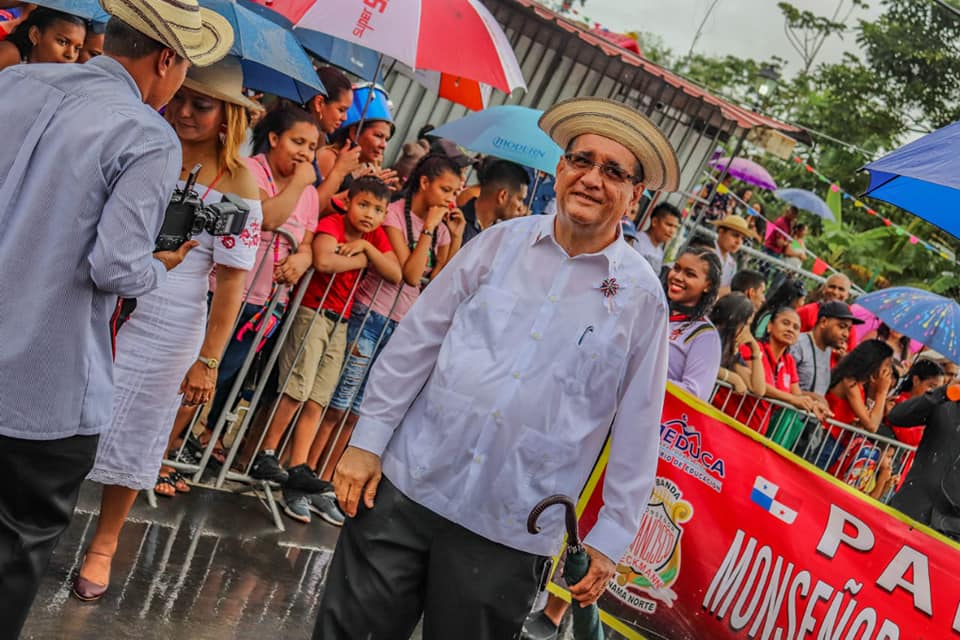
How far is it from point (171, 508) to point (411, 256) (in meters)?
2.14

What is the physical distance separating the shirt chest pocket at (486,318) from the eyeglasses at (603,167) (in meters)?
0.47

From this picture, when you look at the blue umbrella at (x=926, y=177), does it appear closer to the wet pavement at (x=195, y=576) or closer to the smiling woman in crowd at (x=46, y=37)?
the wet pavement at (x=195, y=576)

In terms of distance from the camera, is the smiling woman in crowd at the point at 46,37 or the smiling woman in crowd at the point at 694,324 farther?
the smiling woman in crowd at the point at 46,37

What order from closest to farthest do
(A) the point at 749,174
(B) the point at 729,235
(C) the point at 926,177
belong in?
1. (C) the point at 926,177
2. (B) the point at 729,235
3. (A) the point at 749,174

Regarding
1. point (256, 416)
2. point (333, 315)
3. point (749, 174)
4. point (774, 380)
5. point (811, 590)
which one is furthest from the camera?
point (749, 174)

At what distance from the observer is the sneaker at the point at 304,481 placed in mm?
5906

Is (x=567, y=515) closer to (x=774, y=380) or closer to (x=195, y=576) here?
(x=195, y=576)

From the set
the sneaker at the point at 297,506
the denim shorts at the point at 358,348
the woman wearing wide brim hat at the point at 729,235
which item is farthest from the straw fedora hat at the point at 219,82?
the woman wearing wide brim hat at the point at 729,235

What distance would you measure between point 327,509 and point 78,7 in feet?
10.2

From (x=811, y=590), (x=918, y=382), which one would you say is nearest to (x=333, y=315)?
(x=811, y=590)

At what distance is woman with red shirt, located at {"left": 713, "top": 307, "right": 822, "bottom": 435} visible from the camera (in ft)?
24.1

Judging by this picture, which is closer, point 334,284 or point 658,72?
point 334,284

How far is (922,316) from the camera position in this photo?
29.9 feet

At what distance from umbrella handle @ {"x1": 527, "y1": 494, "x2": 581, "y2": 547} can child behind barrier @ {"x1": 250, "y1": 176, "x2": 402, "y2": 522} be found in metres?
3.00
